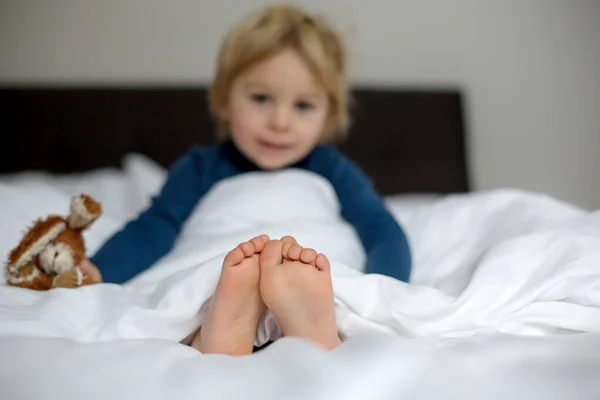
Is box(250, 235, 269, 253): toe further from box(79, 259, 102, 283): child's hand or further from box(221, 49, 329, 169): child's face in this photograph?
Answer: box(221, 49, 329, 169): child's face

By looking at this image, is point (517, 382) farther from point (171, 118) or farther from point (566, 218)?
point (171, 118)

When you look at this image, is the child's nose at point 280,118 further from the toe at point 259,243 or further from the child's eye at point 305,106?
the toe at point 259,243

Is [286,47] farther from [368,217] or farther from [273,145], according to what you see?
[368,217]

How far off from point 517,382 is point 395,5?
152 centimetres

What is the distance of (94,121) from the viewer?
5.26ft

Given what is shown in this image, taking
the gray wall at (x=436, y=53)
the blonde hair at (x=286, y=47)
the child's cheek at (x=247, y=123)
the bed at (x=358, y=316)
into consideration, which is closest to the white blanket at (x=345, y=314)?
the bed at (x=358, y=316)

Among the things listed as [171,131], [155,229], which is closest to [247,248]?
[155,229]

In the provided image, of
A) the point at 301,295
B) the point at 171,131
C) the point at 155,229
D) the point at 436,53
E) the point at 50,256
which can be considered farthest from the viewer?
the point at 436,53

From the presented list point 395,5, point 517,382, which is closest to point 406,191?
point 395,5

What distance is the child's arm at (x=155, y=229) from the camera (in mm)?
866

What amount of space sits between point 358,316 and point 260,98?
54cm

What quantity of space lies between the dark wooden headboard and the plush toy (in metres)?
0.91

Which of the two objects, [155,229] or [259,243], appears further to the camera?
[155,229]

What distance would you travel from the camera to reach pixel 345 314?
0.62 m
